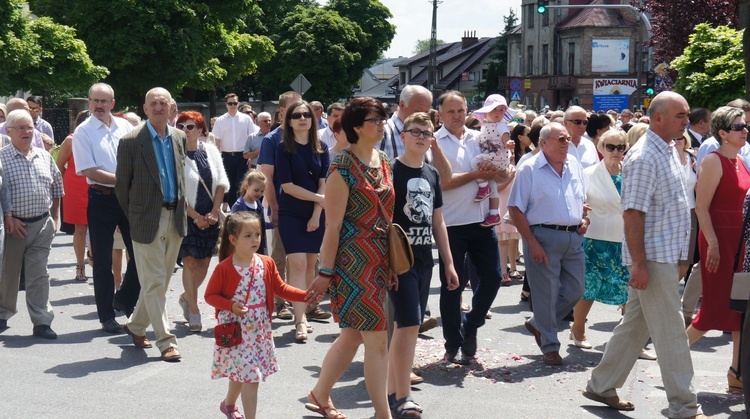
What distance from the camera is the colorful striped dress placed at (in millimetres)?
6234

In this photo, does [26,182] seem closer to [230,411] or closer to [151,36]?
[230,411]

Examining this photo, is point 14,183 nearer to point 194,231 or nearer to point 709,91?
point 194,231

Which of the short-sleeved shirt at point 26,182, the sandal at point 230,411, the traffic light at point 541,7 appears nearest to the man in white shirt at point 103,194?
the short-sleeved shirt at point 26,182

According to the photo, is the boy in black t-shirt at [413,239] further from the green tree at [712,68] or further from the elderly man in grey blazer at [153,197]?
the green tree at [712,68]

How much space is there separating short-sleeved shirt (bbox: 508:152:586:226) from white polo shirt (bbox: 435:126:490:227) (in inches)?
11.8

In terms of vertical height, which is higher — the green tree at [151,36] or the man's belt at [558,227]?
the green tree at [151,36]

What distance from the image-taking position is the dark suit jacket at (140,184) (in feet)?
27.0

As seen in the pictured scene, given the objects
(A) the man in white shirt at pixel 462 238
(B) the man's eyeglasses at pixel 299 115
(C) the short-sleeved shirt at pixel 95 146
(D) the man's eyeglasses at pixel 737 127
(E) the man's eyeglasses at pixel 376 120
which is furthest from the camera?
(B) the man's eyeglasses at pixel 299 115

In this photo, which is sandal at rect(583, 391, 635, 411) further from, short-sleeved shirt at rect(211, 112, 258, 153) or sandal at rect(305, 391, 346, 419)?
short-sleeved shirt at rect(211, 112, 258, 153)

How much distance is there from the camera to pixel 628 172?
6.63 metres

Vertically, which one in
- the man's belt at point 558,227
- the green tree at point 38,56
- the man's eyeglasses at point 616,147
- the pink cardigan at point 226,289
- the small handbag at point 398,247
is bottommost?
the pink cardigan at point 226,289

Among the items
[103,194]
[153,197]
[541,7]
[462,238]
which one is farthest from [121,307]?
[541,7]

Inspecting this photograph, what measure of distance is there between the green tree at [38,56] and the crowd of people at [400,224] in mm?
24946

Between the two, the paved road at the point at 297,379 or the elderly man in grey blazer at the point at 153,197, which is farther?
the elderly man in grey blazer at the point at 153,197
